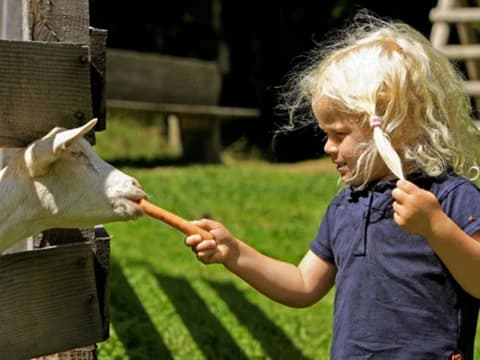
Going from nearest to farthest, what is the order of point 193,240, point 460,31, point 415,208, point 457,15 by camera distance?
1. point 415,208
2. point 193,240
3. point 457,15
4. point 460,31

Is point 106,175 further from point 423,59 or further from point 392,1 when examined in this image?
point 392,1

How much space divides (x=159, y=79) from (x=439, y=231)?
386 inches

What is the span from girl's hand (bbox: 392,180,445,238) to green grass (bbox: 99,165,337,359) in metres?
2.30

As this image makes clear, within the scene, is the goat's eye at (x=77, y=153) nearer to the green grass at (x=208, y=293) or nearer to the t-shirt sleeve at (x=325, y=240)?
the t-shirt sleeve at (x=325, y=240)

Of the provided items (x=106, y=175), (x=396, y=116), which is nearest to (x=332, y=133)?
(x=396, y=116)

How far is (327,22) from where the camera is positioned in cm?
1538

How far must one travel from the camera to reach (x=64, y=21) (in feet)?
8.98

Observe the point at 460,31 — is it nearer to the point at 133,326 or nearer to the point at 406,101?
the point at 133,326

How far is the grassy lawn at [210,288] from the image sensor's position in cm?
A: 455

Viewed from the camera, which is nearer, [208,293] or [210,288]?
[208,293]

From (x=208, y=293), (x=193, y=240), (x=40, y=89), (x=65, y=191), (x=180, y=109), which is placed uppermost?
(x=40, y=89)

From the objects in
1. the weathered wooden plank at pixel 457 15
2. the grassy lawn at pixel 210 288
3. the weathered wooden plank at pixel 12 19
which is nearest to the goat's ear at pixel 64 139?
the weathered wooden plank at pixel 12 19

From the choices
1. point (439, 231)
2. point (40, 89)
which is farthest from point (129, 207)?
point (439, 231)

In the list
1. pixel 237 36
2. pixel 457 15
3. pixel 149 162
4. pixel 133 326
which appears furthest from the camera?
pixel 237 36
